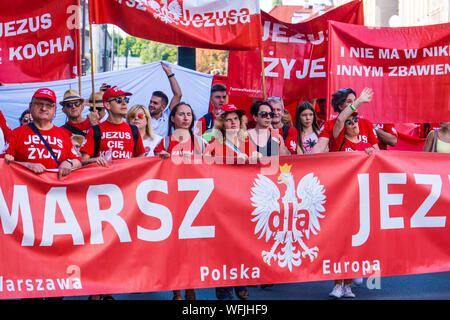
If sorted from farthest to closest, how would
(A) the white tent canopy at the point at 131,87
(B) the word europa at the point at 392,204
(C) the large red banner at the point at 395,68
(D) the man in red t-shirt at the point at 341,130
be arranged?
(A) the white tent canopy at the point at 131,87 → (C) the large red banner at the point at 395,68 → (D) the man in red t-shirt at the point at 341,130 → (B) the word europa at the point at 392,204

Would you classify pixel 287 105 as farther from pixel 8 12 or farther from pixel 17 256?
pixel 17 256

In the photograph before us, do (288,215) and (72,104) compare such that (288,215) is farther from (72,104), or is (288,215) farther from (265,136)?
(72,104)

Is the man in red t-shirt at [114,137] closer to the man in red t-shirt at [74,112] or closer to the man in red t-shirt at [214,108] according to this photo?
the man in red t-shirt at [74,112]

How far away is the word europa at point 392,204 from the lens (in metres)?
5.91

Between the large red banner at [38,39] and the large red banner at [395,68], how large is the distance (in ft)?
9.33

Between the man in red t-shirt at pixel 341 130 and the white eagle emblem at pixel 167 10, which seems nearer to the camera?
the man in red t-shirt at pixel 341 130

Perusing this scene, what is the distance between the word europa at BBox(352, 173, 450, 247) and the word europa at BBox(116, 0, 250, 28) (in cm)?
232

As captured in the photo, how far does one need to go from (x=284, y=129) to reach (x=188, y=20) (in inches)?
60.1

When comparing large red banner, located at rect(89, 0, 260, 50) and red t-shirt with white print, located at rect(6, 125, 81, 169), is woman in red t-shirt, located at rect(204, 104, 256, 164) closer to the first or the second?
large red banner, located at rect(89, 0, 260, 50)

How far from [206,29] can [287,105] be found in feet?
10.8

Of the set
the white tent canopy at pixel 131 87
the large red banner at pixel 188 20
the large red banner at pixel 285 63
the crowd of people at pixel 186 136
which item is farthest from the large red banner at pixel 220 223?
the white tent canopy at pixel 131 87

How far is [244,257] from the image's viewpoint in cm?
563

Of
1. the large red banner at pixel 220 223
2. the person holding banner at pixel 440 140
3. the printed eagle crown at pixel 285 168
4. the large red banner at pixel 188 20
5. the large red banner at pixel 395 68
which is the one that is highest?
the large red banner at pixel 188 20
